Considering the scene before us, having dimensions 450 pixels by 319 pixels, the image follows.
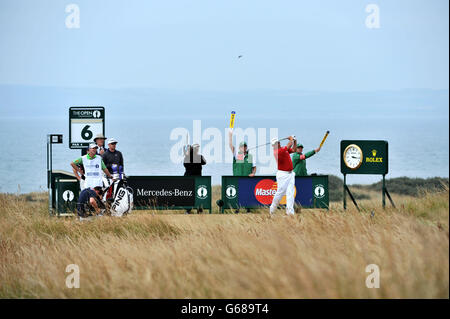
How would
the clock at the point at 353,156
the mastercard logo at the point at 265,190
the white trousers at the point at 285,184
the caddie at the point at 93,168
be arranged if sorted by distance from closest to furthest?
1. the caddie at the point at 93,168
2. the white trousers at the point at 285,184
3. the clock at the point at 353,156
4. the mastercard logo at the point at 265,190

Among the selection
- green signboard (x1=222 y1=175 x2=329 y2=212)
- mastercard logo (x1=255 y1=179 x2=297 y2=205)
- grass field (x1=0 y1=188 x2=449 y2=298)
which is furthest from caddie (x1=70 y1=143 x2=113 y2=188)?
mastercard logo (x1=255 y1=179 x2=297 y2=205)

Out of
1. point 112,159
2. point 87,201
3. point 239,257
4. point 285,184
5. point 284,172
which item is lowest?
point 239,257

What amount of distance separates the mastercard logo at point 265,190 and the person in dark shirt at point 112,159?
4.62 meters

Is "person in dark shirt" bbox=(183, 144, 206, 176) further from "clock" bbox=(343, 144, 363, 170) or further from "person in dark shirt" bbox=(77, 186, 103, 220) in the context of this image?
"clock" bbox=(343, 144, 363, 170)

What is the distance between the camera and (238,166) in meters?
21.1

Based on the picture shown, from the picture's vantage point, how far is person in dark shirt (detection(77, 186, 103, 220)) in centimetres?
1731

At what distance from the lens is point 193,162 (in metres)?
20.8

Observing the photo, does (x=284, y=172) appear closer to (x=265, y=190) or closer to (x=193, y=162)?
(x=265, y=190)

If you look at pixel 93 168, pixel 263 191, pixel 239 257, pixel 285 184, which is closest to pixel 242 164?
pixel 263 191

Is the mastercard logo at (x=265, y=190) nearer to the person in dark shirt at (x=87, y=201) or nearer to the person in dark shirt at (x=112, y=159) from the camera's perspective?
the person in dark shirt at (x=112, y=159)

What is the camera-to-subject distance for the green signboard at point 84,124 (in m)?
20.9

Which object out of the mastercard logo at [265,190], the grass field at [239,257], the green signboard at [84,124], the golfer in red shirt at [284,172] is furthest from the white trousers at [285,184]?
the green signboard at [84,124]

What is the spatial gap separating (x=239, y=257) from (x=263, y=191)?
1048cm
